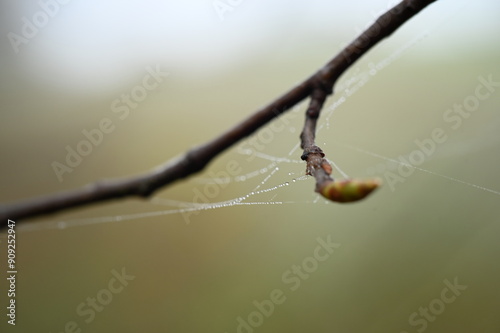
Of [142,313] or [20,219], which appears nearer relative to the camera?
[20,219]

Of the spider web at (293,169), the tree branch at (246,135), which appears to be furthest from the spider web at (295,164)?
the tree branch at (246,135)

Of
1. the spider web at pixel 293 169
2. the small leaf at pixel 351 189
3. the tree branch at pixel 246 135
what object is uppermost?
the tree branch at pixel 246 135

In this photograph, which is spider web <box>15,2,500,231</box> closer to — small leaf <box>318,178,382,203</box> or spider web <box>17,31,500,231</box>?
spider web <box>17,31,500,231</box>

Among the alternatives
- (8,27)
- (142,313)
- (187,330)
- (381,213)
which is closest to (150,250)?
(142,313)

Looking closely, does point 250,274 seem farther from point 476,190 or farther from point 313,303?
point 476,190

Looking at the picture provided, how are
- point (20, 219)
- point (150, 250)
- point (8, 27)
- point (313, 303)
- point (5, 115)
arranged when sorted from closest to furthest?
point (20, 219)
point (313, 303)
point (150, 250)
point (5, 115)
point (8, 27)

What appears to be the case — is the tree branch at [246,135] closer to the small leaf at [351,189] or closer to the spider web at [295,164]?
the small leaf at [351,189]

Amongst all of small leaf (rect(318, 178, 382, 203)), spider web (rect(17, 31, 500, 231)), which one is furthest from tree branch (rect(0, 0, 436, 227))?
spider web (rect(17, 31, 500, 231))
